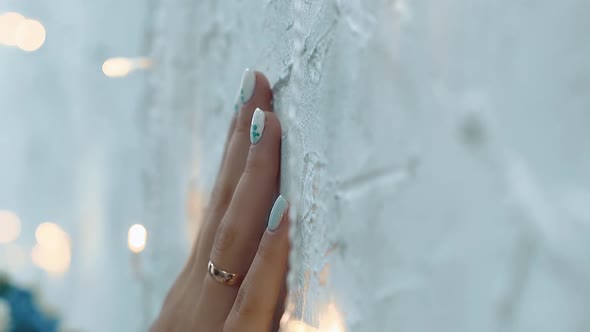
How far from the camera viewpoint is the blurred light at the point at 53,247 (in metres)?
0.88

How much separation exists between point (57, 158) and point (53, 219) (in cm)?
9

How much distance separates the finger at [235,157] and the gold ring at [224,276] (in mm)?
45

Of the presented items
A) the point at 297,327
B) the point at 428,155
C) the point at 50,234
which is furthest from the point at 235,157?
the point at 50,234

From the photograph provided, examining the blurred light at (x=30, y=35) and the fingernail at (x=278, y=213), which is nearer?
the fingernail at (x=278, y=213)

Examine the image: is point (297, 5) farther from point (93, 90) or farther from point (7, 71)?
point (7, 71)

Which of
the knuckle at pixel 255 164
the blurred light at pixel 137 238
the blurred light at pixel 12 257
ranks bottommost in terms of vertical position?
the blurred light at pixel 12 257

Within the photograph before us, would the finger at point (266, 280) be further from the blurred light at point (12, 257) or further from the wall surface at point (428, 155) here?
the blurred light at point (12, 257)

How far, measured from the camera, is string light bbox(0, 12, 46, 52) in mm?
830

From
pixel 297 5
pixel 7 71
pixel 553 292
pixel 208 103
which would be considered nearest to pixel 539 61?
pixel 553 292

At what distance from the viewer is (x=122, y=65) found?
2.58 feet

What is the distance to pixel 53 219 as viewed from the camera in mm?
871

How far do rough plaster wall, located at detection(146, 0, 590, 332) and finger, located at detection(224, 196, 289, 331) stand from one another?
0.02 m

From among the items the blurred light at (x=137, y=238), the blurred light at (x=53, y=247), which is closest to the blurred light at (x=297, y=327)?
the blurred light at (x=137, y=238)

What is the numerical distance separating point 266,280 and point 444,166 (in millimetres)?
208
